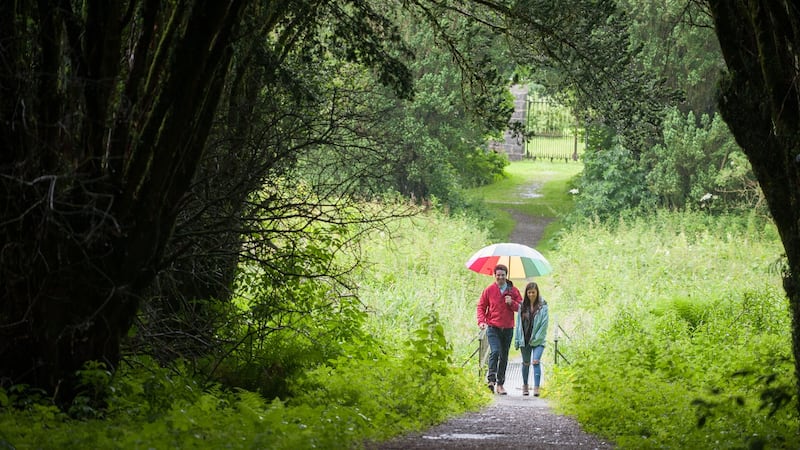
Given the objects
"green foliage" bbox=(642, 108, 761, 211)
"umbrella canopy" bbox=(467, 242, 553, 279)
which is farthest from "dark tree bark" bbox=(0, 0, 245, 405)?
"green foliage" bbox=(642, 108, 761, 211)

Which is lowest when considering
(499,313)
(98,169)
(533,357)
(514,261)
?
(533,357)

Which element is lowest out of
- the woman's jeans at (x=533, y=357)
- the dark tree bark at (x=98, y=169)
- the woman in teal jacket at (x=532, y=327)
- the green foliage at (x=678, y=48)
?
the woman's jeans at (x=533, y=357)

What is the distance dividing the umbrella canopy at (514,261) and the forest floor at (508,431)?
3094 mm

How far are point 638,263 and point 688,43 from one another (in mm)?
8527

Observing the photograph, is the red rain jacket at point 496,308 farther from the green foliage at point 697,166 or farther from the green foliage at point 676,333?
the green foliage at point 697,166

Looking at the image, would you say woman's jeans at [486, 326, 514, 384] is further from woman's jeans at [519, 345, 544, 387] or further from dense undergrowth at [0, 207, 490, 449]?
dense undergrowth at [0, 207, 490, 449]

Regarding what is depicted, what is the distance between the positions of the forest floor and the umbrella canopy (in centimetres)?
309

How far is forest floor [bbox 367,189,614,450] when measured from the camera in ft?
25.7

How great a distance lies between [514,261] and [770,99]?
11.7 m

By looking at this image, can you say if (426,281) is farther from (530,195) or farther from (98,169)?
(530,195)

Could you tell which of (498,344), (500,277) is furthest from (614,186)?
(498,344)

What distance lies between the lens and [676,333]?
1369 cm

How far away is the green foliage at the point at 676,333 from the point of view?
7.37 metres

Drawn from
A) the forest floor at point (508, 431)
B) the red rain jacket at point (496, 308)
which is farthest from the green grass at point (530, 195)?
the forest floor at point (508, 431)
